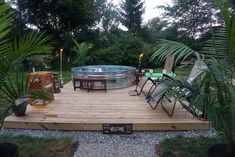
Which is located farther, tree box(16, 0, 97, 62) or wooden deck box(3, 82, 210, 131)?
tree box(16, 0, 97, 62)

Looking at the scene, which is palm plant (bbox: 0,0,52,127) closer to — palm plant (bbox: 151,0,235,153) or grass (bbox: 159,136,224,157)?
palm plant (bbox: 151,0,235,153)

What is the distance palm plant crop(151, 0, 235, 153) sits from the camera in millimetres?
2527

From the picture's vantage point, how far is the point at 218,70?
255 cm

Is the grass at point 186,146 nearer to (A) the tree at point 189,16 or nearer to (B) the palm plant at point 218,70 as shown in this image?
(B) the palm plant at point 218,70

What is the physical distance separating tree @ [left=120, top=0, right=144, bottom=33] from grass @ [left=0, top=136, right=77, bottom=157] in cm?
2183

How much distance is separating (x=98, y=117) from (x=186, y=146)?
5.42 ft

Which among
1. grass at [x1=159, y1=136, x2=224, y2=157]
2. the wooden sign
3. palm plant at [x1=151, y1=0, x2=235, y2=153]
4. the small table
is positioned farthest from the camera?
the small table

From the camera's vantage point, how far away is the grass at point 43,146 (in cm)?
341

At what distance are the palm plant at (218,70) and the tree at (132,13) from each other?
73.9 ft

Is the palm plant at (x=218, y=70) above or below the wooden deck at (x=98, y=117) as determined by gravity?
above

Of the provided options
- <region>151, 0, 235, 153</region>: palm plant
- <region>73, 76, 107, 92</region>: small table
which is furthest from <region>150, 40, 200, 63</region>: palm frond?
<region>73, 76, 107, 92</region>: small table

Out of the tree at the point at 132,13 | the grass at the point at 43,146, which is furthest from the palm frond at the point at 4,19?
the tree at the point at 132,13

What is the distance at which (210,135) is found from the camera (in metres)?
4.07

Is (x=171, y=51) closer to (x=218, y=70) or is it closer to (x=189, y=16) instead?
(x=218, y=70)
